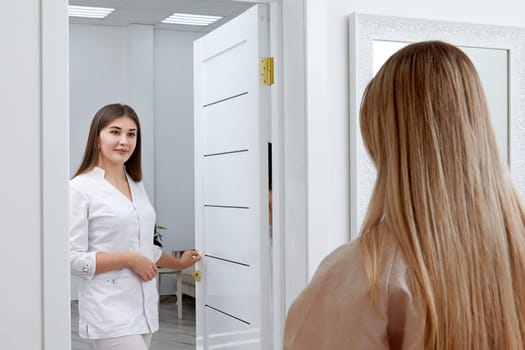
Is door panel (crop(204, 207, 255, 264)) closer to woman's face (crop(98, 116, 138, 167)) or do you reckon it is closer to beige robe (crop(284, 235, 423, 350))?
woman's face (crop(98, 116, 138, 167))

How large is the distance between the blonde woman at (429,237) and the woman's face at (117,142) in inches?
82.7

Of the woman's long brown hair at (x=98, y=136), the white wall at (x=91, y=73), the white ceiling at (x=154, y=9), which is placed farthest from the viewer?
the white wall at (x=91, y=73)

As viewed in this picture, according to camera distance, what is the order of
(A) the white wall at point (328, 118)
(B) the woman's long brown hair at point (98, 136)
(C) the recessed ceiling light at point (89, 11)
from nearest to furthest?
(A) the white wall at point (328, 118) → (B) the woman's long brown hair at point (98, 136) → (C) the recessed ceiling light at point (89, 11)

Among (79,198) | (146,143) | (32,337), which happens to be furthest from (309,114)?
(146,143)

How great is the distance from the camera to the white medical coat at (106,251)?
2.84 metres

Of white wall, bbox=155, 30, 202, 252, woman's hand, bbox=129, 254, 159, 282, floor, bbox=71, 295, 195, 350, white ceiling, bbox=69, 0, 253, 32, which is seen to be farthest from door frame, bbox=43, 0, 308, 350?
white wall, bbox=155, 30, 202, 252

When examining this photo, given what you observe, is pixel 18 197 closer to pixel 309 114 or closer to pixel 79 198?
pixel 79 198

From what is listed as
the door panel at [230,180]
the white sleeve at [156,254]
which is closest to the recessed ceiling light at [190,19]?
the door panel at [230,180]

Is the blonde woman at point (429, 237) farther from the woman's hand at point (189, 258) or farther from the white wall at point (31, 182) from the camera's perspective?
the woman's hand at point (189, 258)

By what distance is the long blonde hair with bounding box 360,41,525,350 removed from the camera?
1006 mm

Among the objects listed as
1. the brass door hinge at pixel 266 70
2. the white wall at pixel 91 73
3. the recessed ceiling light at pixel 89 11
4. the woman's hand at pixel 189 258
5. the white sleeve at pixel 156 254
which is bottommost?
the woman's hand at pixel 189 258

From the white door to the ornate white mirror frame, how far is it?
382 millimetres

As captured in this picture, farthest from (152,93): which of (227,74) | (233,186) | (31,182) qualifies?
(31,182)

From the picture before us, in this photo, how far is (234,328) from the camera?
3.21m
